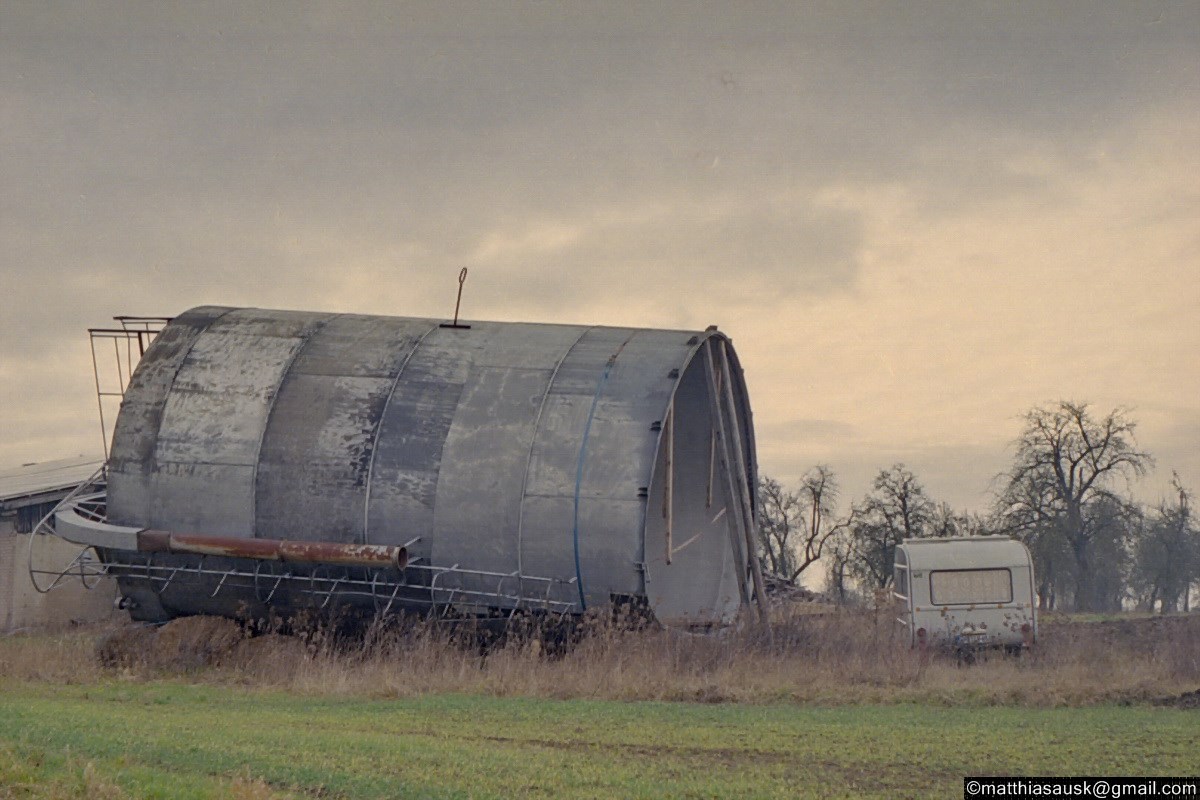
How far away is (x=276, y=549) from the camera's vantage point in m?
20.7

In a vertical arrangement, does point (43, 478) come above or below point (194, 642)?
above

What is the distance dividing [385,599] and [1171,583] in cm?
5508

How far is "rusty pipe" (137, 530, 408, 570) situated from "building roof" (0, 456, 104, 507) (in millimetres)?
12503

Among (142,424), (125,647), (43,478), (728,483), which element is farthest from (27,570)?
(728,483)

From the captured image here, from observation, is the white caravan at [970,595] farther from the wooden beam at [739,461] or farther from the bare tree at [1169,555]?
the bare tree at [1169,555]

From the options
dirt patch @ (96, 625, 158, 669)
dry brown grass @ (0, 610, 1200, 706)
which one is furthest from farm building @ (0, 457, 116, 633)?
dirt patch @ (96, 625, 158, 669)

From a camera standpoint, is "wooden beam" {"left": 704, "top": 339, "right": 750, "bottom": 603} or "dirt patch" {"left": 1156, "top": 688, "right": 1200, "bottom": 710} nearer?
"dirt patch" {"left": 1156, "top": 688, "right": 1200, "bottom": 710}

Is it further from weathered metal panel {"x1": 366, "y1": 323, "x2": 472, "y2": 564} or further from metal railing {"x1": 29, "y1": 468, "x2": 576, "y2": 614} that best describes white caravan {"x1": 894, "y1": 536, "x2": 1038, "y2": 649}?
weathered metal panel {"x1": 366, "y1": 323, "x2": 472, "y2": 564}

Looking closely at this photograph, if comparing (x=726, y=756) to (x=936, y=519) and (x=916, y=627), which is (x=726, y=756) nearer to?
(x=916, y=627)

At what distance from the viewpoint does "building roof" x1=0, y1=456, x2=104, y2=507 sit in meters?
32.2

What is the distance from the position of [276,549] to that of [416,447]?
8.99 feet

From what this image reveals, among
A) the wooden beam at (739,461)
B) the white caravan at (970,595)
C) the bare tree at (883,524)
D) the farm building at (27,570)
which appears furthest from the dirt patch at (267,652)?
the bare tree at (883,524)

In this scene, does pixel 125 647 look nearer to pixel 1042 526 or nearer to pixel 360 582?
pixel 360 582

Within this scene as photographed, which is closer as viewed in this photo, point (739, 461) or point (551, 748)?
point (551, 748)
